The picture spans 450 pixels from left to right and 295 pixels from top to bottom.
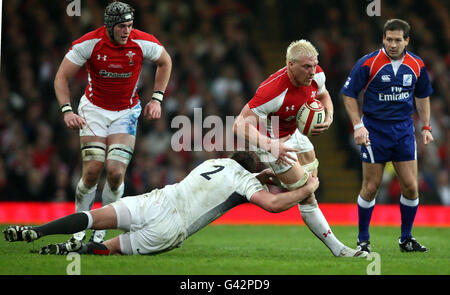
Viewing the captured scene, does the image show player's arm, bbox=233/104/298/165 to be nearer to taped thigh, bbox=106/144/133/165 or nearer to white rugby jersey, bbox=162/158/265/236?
white rugby jersey, bbox=162/158/265/236

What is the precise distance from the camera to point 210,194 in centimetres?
677

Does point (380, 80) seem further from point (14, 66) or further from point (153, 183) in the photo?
point (14, 66)

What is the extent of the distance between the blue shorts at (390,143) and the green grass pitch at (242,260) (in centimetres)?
102

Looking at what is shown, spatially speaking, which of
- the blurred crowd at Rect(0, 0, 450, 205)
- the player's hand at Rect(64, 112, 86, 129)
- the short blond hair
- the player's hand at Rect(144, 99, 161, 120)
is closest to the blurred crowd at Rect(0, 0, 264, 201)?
the blurred crowd at Rect(0, 0, 450, 205)

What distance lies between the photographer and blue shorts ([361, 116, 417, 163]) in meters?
8.01

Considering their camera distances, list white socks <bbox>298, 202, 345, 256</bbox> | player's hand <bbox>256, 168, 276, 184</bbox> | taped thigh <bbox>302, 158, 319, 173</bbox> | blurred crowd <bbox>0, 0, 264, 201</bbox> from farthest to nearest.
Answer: blurred crowd <bbox>0, 0, 264, 201</bbox> < taped thigh <bbox>302, 158, 319, 173</bbox> < white socks <bbox>298, 202, 345, 256</bbox> < player's hand <bbox>256, 168, 276, 184</bbox>

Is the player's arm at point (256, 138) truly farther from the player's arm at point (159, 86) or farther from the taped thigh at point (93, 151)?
the taped thigh at point (93, 151)

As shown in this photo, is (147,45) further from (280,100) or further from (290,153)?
(290,153)

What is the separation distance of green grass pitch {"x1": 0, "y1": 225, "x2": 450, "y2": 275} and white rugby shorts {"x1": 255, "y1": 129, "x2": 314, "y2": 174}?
0.85 meters

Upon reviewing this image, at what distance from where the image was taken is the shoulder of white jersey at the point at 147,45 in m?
8.00

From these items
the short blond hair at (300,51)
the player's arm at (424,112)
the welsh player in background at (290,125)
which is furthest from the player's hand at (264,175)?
the player's arm at (424,112)

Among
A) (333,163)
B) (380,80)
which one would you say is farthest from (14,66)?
(380,80)

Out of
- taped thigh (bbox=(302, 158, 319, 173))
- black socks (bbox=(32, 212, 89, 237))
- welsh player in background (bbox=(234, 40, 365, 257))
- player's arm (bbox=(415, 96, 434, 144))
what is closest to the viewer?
black socks (bbox=(32, 212, 89, 237))
